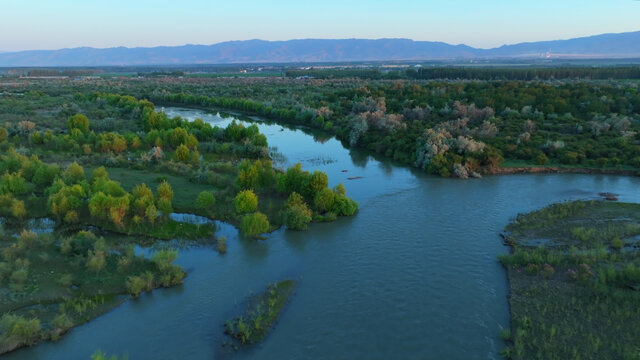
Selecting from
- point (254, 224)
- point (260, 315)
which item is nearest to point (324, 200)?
point (254, 224)

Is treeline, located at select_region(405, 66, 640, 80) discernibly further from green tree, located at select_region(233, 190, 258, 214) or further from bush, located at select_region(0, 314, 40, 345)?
bush, located at select_region(0, 314, 40, 345)

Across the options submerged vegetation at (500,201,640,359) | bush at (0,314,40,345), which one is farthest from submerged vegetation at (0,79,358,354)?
submerged vegetation at (500,201,640,359)

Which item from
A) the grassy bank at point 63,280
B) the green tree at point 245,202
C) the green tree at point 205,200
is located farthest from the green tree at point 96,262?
the green tree at point 245,202

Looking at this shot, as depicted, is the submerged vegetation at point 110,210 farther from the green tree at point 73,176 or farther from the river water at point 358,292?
the river water at point 358,292

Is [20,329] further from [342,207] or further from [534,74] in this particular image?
[534,74]

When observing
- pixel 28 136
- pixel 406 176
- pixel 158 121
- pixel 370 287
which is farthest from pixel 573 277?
pixel 28 136

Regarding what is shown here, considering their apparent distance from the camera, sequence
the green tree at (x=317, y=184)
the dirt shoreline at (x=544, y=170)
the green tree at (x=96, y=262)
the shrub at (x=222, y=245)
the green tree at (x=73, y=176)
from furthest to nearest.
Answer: the dirt shoreline at (x=544, y=170) → the green tree at (x=73, y=176) → the green tree at (x=317, y=184) → the shrub at (x=222, y=245) → the green tree at (x=96, y=262)

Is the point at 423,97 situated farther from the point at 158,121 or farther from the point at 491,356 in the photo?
the point at 491,356
